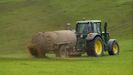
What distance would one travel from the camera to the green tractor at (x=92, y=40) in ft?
104

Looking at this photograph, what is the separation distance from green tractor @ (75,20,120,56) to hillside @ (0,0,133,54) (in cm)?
1314

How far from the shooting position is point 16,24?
5591cm

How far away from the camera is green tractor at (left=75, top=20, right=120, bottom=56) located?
104 feet

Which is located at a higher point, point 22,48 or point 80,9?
point 80,9

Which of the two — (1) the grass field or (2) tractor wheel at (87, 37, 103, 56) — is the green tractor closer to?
(2) tractor wheel at (87, 37, 103, 56)

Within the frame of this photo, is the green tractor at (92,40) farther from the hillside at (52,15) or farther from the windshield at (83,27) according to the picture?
the hillside at (52,15)

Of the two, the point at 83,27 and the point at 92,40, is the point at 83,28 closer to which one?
the point at 83,27

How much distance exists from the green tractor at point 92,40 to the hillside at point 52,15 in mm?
13141

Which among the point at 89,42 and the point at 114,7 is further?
the point at 114,7

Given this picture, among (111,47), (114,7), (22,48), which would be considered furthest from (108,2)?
(111,47)

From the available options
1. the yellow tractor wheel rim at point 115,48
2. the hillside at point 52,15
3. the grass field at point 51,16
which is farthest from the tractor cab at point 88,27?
the hillside at point 52,15

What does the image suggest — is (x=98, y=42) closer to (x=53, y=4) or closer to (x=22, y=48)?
(x=22, y=48)

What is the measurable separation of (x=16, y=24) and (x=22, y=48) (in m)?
13.7

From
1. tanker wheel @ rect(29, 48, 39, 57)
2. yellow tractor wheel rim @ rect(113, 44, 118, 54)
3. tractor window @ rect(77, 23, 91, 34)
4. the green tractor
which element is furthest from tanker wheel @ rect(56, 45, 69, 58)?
yellow tractor wheel rim @ rect(113, 44, 118, 54)
